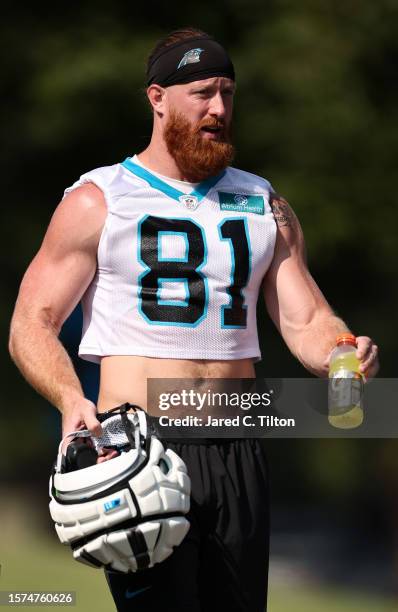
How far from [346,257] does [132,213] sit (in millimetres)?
7402

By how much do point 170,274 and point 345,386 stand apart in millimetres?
741

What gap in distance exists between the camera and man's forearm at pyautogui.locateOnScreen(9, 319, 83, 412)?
425 cm

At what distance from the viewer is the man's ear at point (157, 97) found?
4855mm

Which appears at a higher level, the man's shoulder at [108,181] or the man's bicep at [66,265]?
Answer: the man's shoulder at [108,181]

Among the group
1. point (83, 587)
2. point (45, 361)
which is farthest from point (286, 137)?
point (45, 361)

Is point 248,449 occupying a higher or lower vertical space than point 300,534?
higher

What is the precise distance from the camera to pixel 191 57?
480cm

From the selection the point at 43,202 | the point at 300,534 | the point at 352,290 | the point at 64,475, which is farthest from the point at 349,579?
the point at 64,475

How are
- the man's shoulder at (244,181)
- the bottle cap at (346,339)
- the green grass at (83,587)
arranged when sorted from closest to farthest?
the bottle cap at (346,339)
the man's shoulder at (244,181)
the green grass at (83,587)

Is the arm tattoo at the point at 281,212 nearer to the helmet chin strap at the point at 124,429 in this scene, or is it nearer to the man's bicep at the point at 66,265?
the man's bicep at the point at 66,265

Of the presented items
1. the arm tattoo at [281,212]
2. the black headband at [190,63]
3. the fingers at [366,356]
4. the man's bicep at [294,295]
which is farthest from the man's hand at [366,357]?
the black headband at [190,63]

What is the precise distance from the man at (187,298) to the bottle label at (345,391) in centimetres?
7

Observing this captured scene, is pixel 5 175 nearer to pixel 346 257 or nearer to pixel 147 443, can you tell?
pixel 346 257

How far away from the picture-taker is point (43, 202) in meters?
11.9
